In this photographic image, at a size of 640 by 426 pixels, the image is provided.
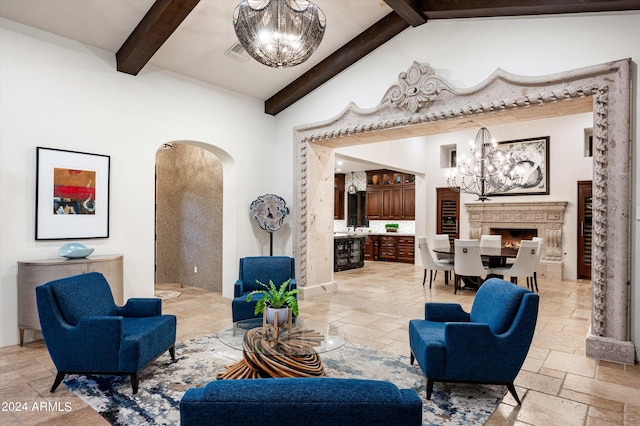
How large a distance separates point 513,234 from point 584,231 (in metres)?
1.49

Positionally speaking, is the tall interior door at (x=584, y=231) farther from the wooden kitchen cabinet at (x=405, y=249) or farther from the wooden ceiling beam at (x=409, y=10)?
the wooden ceiling beam at (x=409, y=10)

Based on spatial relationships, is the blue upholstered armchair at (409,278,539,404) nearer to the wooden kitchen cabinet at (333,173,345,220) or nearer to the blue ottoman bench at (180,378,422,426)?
the blue ottoman bench at (180,378,422,426)

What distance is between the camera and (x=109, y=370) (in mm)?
2863

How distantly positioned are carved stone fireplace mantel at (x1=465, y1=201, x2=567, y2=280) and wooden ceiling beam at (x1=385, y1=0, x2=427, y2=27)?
5769 mm

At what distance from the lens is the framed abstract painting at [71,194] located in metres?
4.21

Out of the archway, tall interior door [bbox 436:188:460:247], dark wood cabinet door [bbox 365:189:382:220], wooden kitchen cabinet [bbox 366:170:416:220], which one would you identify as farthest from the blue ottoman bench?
dark wood cabinet door [bbox 365:189:382:220]

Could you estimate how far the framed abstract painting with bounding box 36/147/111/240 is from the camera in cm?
421

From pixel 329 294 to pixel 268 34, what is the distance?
4.77 metres

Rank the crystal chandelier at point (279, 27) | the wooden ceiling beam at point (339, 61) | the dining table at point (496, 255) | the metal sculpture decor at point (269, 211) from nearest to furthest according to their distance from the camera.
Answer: the crystal chandelier at point (279, 27)
the wooden ceiling beam at point (339, 61)
the metal sculpture decor at point (269, 211)
the dining table at point (496, 255)

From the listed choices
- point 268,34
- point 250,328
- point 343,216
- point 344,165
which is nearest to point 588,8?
point 268,34

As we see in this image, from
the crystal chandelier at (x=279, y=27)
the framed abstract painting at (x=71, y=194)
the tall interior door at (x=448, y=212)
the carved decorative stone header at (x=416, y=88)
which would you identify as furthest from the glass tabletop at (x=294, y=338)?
the tall interior door at (x=448, y=212)

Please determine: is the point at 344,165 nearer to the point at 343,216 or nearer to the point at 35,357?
the point at 343,216

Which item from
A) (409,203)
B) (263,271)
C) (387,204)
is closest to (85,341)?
(263,271)

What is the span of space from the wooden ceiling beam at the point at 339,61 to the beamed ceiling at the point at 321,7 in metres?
0.01
